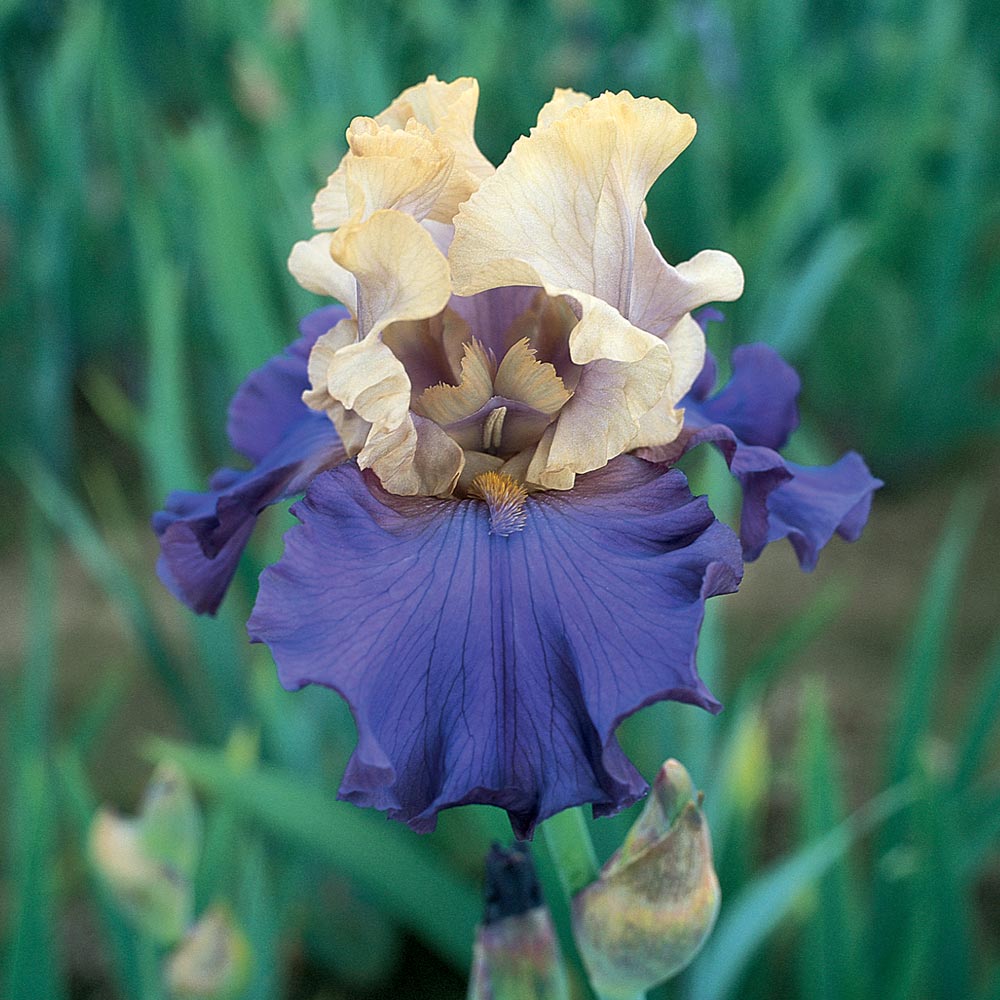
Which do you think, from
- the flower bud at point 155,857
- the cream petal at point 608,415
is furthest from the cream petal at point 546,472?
the flower bud at point 155,857

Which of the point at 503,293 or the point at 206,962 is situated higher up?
the point at 503,293

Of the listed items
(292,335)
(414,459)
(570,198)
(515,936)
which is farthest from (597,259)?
(292,335)

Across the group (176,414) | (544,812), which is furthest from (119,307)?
(544,812)

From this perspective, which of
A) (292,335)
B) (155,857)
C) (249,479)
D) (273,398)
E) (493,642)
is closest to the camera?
(493,642)

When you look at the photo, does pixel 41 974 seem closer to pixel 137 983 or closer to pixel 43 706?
pixel 137 983

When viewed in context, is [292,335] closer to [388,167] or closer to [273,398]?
[273,398]

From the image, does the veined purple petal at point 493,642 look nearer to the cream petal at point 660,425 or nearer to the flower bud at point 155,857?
the cream petal at point 660,425
